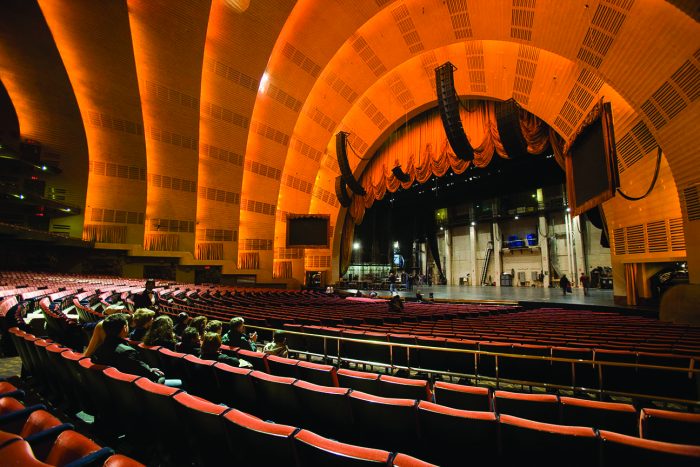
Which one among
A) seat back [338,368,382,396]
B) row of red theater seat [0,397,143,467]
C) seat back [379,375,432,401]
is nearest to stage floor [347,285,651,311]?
seat back [379,375,432,401]

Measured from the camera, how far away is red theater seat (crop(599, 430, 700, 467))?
3.71 ft

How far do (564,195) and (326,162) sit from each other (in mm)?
15056

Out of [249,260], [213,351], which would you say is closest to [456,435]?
[213,351]

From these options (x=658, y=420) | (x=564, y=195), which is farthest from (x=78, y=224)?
(x=564, y=195)

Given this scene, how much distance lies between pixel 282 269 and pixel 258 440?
18.4 meters

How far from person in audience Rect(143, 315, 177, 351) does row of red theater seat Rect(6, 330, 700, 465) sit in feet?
2.56

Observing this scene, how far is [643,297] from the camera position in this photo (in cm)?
944

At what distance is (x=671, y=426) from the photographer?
1535 mm

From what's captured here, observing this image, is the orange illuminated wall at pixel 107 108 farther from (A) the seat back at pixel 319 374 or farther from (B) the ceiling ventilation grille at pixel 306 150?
(A) the seat back at pixel 319 374

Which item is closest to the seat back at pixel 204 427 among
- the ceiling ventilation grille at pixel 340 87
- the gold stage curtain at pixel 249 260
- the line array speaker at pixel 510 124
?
the line array speaker at pixel 510 124

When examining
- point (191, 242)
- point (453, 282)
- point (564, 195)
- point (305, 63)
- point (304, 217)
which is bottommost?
point (453, 282)

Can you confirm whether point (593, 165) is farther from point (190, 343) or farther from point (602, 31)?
point (190, 343)

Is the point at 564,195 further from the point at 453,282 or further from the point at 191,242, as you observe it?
the point at 191,242

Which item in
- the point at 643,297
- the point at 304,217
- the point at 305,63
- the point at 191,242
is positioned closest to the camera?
the point at 643,297
